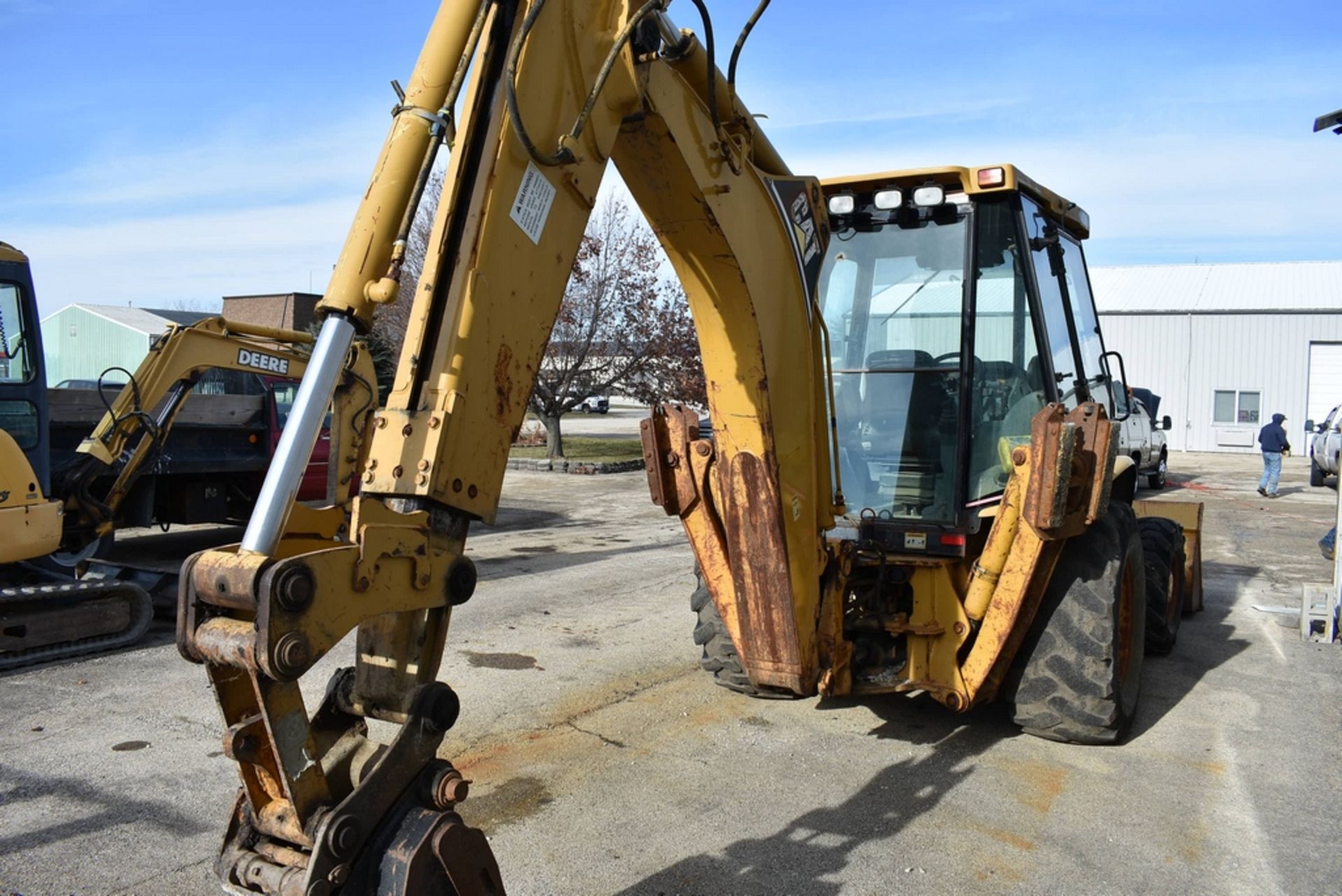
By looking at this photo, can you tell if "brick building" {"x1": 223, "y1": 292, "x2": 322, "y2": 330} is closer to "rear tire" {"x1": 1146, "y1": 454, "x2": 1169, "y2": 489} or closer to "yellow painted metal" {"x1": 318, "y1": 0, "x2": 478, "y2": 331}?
"rear tire" {"x1": 1146, "y1": 454, "x2": 1169, "y2": 489}

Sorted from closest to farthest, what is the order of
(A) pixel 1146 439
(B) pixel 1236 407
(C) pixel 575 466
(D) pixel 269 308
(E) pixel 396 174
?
(E) pixel 396 174
(A) pixel 1146 439
(C) pixel 575 466
(B) pixel 1236 407
(D) pixel 269 308

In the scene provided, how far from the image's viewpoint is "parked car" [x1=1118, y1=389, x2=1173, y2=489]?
9891 millimetres

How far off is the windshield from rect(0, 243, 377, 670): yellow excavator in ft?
10.3

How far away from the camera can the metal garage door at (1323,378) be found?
113 ft

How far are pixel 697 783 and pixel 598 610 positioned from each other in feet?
12.9

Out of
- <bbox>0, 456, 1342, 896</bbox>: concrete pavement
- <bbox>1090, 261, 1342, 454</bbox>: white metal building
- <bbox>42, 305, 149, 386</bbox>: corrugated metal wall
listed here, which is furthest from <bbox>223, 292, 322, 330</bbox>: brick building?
<bbox>0, 456, 1342, 896</bbox>: concrete pavement

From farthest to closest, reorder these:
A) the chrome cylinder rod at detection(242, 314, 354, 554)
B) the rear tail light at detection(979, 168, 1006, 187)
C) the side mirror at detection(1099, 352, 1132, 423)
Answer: the side mirror at detection(1099, 352, 1132, 423) → the rear tail light at detection(979, 168, 1006, 187) → the chrome cylinder rod at detection(242, 314, 354, 554)

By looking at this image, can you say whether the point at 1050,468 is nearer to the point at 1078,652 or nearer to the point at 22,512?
the point at 1078,652

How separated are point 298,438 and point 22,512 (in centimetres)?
612

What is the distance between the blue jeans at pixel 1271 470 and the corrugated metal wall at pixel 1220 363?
15069 mm

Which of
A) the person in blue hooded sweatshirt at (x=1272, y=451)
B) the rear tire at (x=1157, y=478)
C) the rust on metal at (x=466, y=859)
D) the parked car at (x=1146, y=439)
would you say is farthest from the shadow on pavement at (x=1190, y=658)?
the rear tire at (x=1157, y=478)

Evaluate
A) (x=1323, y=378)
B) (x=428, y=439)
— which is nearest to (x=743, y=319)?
(x=428, y=439)

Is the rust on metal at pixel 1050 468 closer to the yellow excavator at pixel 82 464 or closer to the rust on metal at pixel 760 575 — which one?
the rust on metal at pixel 760 575

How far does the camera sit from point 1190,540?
888cm
